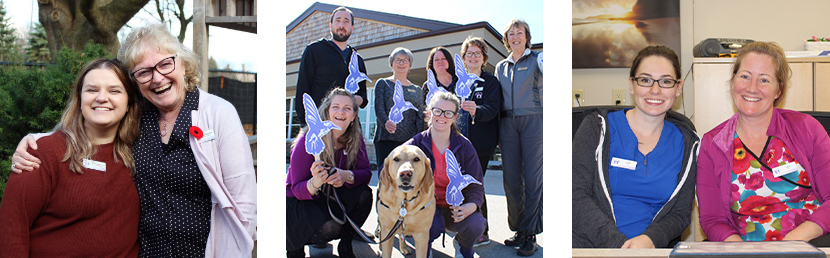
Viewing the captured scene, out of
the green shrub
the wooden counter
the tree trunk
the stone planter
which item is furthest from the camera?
the tree trunk

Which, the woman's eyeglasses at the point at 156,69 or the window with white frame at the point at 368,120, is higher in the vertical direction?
the woman's eyeglasses at the point at 156,69

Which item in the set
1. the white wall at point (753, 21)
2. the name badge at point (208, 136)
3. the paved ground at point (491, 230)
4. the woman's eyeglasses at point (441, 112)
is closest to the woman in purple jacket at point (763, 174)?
the paved ground at point (491, 230)

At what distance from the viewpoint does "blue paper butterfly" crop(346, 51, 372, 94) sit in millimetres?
1925

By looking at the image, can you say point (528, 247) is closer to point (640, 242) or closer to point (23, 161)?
point (640, 242)

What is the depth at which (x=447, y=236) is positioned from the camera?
1929 millimetres

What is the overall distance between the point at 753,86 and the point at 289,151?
1964mm

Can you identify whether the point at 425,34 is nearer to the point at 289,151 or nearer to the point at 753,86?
the point at 289,151

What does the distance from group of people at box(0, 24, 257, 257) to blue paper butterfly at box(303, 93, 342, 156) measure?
0.85 feet

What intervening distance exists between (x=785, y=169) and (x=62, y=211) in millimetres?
2715

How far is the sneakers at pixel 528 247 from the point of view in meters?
1.83

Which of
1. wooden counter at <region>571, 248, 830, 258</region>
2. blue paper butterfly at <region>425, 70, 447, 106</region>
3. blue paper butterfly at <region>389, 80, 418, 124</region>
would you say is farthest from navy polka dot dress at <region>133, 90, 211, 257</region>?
wooden counter at <region>571, 248, 830, 258</region>

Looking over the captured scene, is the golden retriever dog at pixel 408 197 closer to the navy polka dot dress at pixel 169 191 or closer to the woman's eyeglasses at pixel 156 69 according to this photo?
the navy polka dot dress at pixel 169 191

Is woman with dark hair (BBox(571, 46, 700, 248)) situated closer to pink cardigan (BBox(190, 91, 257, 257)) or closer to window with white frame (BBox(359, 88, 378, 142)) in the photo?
window with white frame (BBox(359, 88, 378, 142))

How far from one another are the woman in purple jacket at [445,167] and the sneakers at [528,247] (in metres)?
0.17
